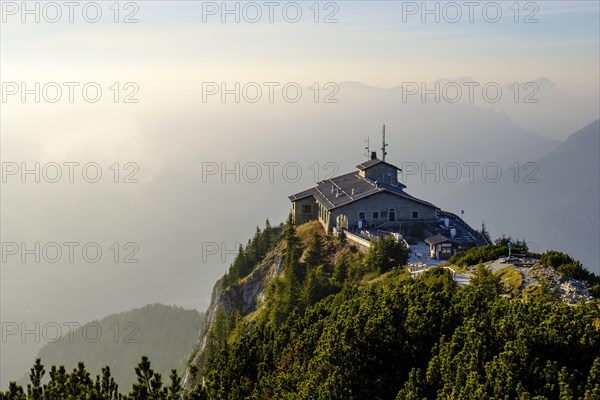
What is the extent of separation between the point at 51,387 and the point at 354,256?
37.0 meters

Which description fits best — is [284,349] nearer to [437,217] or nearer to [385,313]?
[385,313]

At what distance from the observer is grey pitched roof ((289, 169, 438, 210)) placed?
5918cm

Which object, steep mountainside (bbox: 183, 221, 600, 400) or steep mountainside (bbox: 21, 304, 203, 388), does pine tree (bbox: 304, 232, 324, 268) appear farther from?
steep mountainside (bbox: 21, 304, 203, 388)

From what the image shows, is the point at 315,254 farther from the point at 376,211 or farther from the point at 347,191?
the point at 347,191

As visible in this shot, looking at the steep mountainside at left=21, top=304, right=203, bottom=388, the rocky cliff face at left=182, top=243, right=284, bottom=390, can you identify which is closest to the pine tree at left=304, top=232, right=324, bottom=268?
the rocky cliff face at left=182, top=243, right=284, bottom=390

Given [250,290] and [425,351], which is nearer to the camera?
[425,351]

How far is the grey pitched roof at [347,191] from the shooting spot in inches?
2330

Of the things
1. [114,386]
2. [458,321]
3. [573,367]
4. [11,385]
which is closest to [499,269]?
[458,321]

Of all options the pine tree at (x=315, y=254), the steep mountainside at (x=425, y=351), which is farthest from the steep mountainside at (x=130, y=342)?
the steep mountainside at (x=425, y=351)

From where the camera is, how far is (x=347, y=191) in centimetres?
6412

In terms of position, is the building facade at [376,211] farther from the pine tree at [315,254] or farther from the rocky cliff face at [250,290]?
the rocky cliff face at [250,290]

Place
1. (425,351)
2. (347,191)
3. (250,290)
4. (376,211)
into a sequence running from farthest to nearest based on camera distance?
(347,191)
(250,290)
(376,211)
(425,351)

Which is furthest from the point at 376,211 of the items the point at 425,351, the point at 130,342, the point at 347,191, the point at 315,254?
the point at 130,342

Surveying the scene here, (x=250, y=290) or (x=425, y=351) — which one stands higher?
(x=425, y=351)
